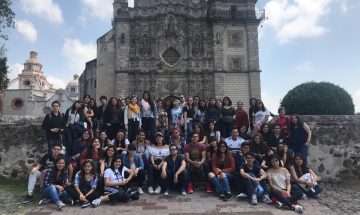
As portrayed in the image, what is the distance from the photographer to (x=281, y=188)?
6.95m

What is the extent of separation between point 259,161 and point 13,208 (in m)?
5.48

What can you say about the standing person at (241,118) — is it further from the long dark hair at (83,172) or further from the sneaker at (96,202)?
the sneaker at (96,202)

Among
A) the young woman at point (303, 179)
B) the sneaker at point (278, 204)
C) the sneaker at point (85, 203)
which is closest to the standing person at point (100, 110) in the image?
the sneaker at point (85, 203)

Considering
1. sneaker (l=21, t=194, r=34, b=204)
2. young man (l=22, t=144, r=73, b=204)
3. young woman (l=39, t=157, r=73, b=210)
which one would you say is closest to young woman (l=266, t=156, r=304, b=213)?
young woman (l=39, t=157, r=73, b=210)

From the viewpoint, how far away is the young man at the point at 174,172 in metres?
7.45

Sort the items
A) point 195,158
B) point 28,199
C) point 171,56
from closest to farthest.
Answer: point 28,199 → point 195,158 → point 171,56

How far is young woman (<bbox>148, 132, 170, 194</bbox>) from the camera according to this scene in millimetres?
7562

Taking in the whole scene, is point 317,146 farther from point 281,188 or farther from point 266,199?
point 266,199

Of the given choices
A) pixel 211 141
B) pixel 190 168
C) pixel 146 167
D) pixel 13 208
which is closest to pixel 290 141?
pixel 211 141

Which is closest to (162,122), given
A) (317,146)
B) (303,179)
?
(303,179)

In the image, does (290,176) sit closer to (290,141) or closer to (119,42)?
(290,141)

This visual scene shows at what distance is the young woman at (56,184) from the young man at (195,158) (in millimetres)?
2842

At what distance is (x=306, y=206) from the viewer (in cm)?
→ 664

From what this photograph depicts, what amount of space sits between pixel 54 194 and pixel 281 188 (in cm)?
477
